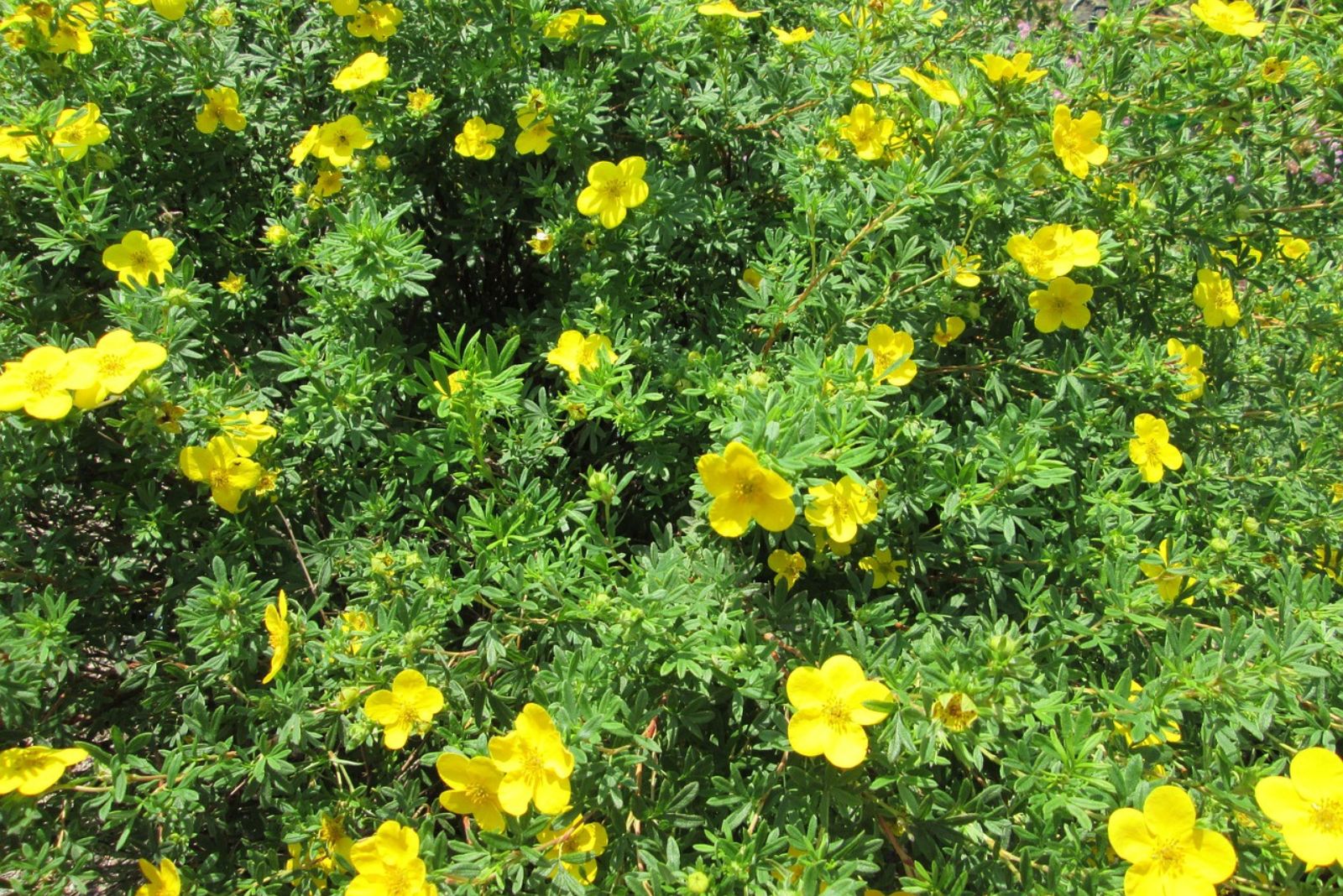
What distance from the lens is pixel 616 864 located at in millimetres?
1802

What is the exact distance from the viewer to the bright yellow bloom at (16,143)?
228 cm

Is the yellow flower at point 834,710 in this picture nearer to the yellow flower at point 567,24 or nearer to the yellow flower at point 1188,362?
the yellow flower at point 1188,362

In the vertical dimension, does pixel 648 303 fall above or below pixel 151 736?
above

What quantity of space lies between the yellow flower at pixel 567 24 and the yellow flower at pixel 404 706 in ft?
5.72

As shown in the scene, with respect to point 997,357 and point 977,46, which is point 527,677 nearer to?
point 997,357

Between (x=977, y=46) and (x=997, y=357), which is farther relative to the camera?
(x=977, y=46)

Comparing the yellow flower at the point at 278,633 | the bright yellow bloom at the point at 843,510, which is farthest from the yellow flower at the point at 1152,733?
the yellow flower at the point at 278,633

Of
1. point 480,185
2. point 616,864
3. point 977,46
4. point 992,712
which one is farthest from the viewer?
point 977,46

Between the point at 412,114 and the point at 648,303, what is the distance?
87 centimetres

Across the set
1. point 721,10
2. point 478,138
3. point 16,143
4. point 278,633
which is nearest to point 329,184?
point 478,138

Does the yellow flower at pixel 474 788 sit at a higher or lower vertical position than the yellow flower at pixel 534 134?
lower

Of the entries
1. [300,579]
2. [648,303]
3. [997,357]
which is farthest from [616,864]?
[997,357]

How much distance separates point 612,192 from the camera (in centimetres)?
239

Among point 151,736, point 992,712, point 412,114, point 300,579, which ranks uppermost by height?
point 412,114
